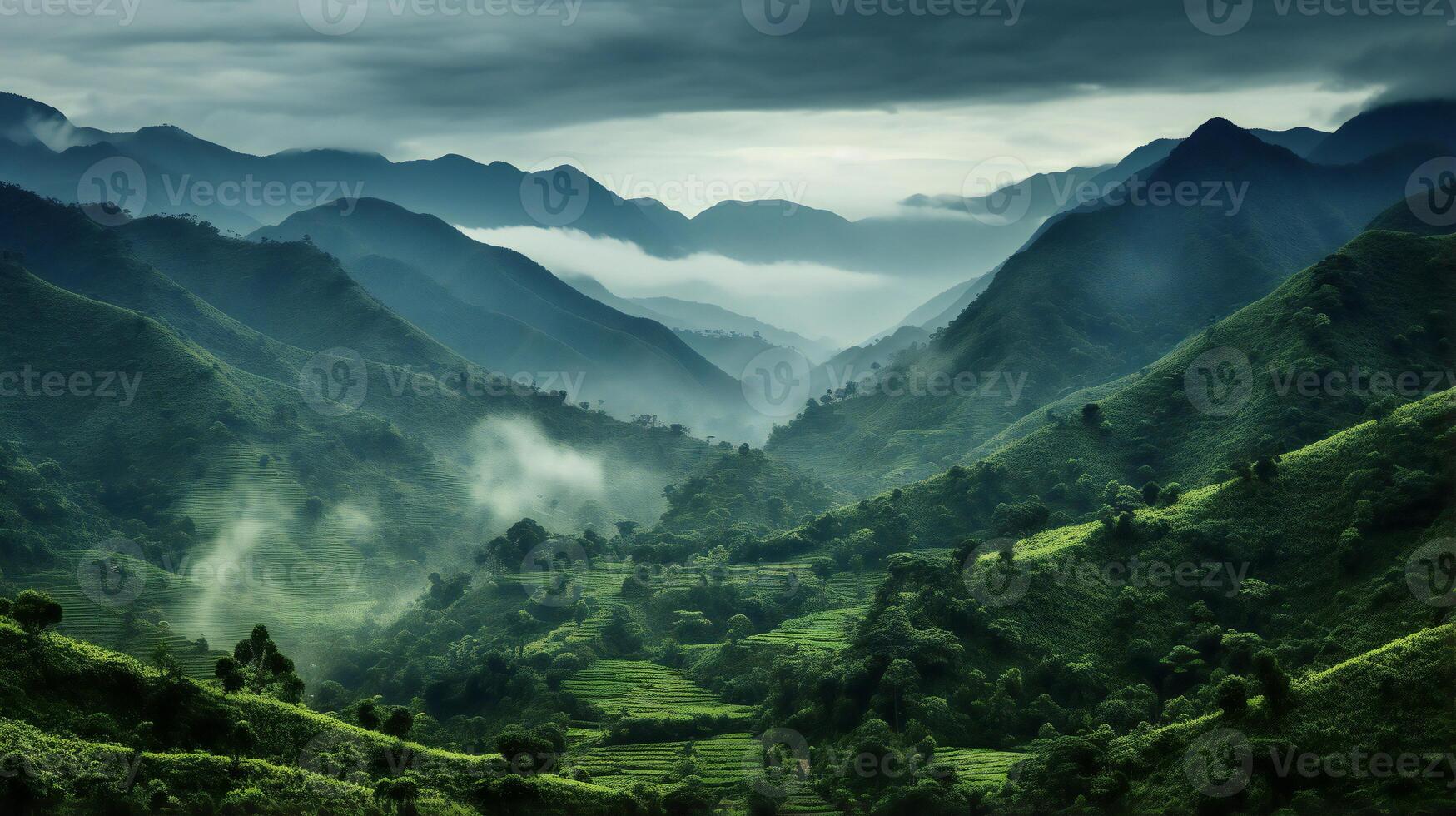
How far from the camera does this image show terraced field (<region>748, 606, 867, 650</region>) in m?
115

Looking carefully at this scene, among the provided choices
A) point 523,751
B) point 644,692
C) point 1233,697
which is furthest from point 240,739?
point 644,692

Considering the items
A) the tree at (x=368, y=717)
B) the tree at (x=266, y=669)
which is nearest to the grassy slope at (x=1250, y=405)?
the tree at (x=368, y=717)

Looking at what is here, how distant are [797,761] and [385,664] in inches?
2237

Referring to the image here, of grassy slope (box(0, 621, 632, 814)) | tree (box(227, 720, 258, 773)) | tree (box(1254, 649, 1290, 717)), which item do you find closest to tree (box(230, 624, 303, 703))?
grassy slope (box(0, 621, 632, 814))

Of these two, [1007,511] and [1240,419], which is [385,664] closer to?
[1007,511]

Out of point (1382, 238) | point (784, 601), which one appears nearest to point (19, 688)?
point (784, 601)

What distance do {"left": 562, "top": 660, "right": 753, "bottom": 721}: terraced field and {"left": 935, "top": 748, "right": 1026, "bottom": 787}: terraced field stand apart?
2557cm

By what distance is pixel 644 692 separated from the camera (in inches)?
4439

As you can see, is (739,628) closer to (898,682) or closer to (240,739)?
(898,682)

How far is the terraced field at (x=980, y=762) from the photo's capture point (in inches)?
2933

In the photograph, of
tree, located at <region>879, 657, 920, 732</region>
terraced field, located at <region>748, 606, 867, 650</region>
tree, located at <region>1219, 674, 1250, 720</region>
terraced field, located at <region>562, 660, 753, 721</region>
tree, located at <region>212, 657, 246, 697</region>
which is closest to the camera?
tree, located at <region>212, 657, 246, 697</region>

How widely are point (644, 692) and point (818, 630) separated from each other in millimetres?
20684

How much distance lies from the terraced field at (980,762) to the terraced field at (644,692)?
25.6 m

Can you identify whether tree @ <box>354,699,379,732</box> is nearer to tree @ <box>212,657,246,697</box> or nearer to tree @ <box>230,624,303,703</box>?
tree @ <box>230,624,303,703</box>
